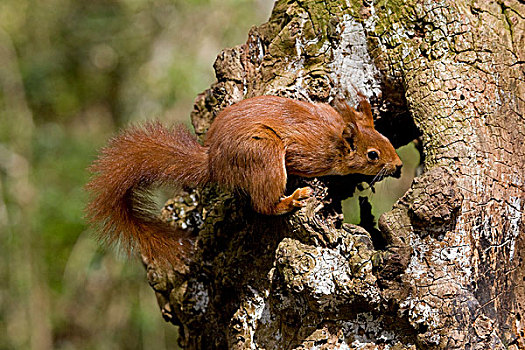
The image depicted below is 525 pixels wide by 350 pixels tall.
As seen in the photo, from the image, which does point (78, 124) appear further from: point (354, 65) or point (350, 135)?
point (350, 135)

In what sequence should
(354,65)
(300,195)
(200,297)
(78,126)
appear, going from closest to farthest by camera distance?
(300,195) → (354,65) → (200,297) → (78,126)

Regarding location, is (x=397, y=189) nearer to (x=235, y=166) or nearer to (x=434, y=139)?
(x=434, y=139)

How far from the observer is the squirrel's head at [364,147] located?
4.40 ft

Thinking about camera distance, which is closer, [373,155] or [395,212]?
[395,212]

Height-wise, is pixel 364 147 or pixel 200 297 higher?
pixel 364 147

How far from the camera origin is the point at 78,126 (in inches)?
133

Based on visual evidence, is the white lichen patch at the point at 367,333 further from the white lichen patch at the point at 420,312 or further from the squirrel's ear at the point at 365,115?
the squirrel's ear at the point at 365,115

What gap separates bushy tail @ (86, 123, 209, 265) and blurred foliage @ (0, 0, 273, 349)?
1296 millimetres

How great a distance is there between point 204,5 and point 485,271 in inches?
78.4

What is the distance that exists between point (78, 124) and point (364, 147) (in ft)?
7.89

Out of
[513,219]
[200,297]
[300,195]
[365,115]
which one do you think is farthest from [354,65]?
[200,297]

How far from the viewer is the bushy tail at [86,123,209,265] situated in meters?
1.38

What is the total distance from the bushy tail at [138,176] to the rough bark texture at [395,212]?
0.64 feet

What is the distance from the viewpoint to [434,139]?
4.31ft
